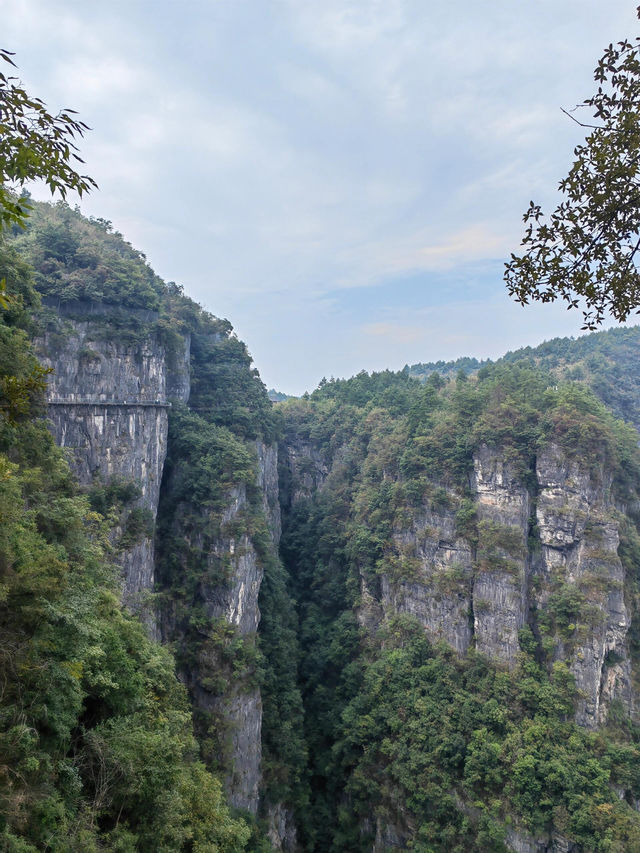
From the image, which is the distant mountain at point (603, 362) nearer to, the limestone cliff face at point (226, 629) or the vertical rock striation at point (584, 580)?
the vertical rock striation at point (584, 580)

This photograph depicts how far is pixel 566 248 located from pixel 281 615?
77.6ft

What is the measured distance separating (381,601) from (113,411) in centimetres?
1658

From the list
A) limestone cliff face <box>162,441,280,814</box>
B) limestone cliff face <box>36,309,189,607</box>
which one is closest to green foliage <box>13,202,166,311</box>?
limestone cliff face <box>36,309,189,607</box>

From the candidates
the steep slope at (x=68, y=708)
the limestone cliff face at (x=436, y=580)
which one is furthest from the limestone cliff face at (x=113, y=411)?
the limestone cliff face at (x=436, y=580)

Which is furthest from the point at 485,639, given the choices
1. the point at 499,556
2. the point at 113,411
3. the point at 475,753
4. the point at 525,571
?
the point at 113,411

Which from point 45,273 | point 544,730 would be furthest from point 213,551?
point 544,730

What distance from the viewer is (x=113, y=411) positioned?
18312 millimetres

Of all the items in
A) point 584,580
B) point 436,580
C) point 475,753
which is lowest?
point 475,753

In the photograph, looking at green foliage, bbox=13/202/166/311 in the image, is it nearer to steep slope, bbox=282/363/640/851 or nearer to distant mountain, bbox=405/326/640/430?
steep slope, bbox=282/363/640/851

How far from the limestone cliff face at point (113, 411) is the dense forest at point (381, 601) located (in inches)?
6.7

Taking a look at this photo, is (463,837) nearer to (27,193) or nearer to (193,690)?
(193,690)

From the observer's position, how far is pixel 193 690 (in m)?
17.9

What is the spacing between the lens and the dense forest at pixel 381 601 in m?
15.4

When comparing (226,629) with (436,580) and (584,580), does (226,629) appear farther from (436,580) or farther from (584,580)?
(584,580)
